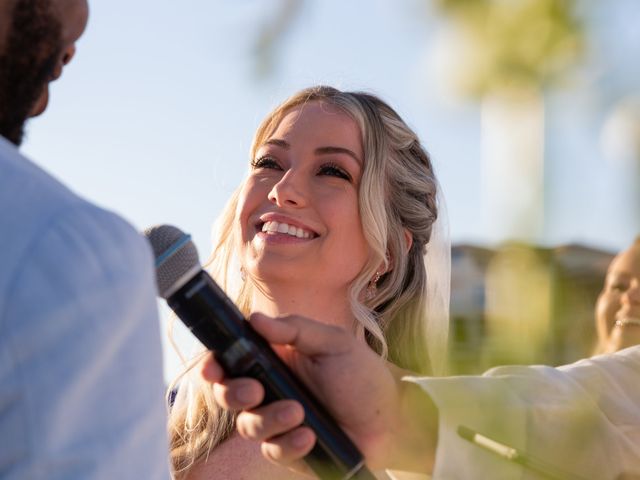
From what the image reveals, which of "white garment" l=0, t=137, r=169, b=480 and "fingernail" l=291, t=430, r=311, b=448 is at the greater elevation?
"white garment" l=0, t=137, r=169, b=480

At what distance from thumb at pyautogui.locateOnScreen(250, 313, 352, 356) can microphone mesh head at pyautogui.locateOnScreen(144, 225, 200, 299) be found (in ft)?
0.47

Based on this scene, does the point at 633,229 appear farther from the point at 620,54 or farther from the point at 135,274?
the point at 135,274

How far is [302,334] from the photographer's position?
1.51 meters

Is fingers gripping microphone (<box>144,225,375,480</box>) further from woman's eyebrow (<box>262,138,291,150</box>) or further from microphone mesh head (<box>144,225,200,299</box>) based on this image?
woman's eyebrow (<box>262,138,291,150</box>)

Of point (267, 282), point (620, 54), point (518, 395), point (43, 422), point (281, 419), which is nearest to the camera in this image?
point (620, 54)

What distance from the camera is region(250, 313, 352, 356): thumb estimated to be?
1450mm

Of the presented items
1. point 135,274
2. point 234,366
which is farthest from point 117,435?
point 234,366

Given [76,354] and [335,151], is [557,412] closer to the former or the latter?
[76,354]

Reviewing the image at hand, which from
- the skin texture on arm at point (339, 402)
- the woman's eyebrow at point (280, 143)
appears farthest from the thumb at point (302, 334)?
the woman's eyebrow at point (280, 143)

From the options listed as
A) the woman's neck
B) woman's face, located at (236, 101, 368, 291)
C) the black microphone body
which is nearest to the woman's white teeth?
woman's face, located at (236, 101, 368, 291)

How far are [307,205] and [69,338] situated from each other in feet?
7.36

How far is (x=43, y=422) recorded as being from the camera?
947 mm

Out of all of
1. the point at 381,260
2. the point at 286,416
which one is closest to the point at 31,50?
the point at 286,416

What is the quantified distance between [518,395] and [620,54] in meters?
0.47
